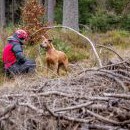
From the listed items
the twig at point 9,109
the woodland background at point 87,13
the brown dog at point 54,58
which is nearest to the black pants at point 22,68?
the brown dog at point 54,58

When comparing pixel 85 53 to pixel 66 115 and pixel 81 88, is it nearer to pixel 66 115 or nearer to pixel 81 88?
pixel 81 88

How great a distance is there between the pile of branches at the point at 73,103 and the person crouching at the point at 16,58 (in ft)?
11.3

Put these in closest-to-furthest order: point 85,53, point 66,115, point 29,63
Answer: point 66,115, point 29,63, point 85,53

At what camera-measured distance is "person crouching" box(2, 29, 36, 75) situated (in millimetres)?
12531

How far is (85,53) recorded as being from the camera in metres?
15.8

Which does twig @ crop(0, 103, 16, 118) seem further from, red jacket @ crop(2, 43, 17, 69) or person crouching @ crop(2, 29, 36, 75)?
red jacket @ crop(2, 43, 17, 69)

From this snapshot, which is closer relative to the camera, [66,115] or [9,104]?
[66,115]

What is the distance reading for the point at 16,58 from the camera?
12648 millimetres

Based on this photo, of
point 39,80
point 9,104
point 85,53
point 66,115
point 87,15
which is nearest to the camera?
point 66,115

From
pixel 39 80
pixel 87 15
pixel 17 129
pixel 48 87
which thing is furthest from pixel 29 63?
pixel 87 15

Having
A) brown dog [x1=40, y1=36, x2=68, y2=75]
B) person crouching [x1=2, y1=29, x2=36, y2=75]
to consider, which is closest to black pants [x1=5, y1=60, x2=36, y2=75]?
person crouching [x1=2, y1=29, x2=36, y2=75]

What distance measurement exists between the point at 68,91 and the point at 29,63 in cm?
445

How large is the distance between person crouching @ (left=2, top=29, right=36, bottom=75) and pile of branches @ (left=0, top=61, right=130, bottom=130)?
3431 millimetres

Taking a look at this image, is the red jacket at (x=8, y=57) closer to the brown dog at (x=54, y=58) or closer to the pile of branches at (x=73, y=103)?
the brown dog at (x=54, y=58)
